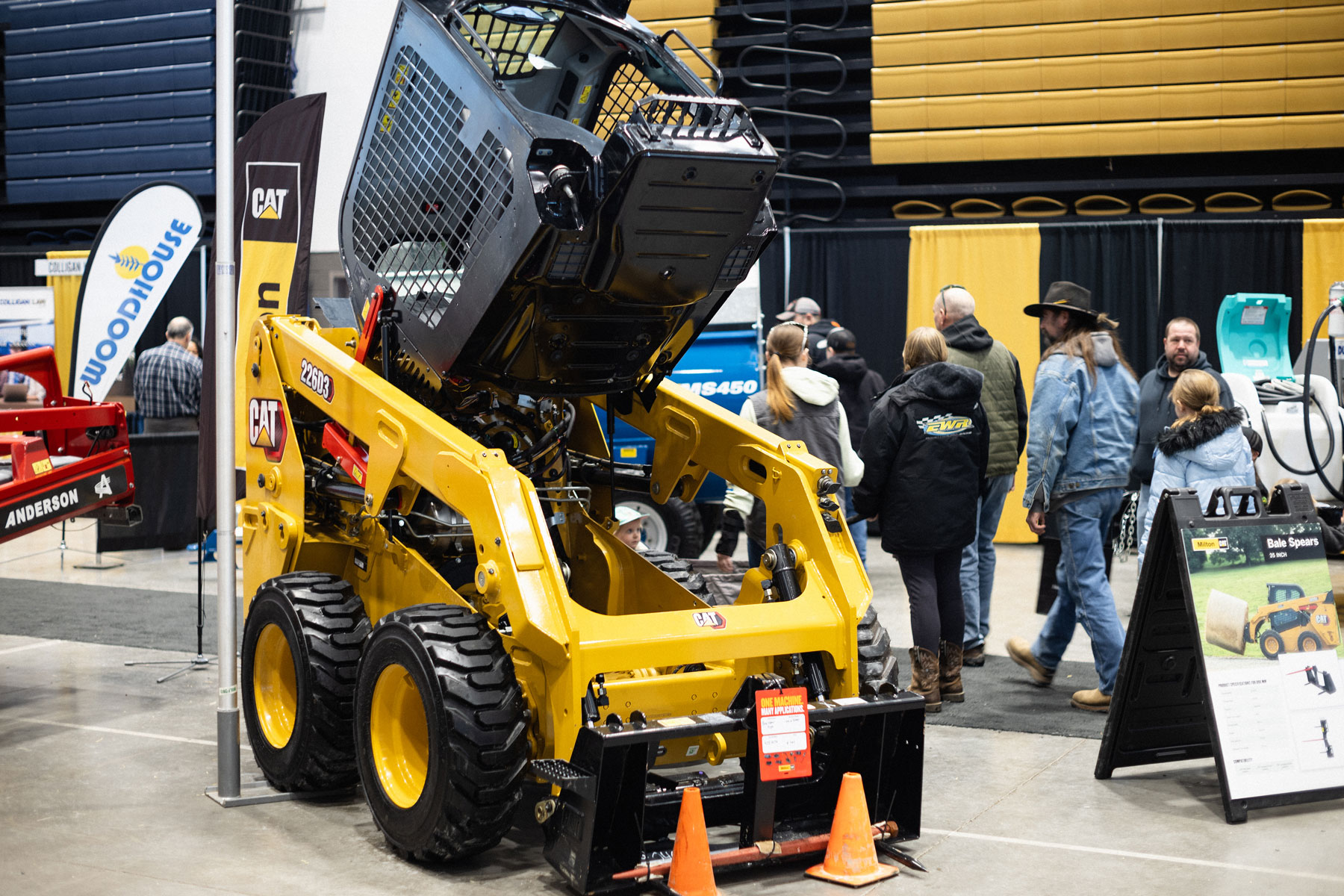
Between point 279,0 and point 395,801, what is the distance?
10.8 meters

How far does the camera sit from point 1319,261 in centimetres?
1069

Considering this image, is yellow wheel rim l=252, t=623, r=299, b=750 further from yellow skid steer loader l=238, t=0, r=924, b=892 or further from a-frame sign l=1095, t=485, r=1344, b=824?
a-frame sign l=1095, t=485, r=1344, b=824

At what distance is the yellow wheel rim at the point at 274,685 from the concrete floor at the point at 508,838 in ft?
1.01

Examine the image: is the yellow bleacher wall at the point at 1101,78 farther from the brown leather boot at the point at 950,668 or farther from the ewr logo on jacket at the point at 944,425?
the brown leather boot at the point at 950,668

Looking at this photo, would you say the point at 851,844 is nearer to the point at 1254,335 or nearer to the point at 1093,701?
the point at 1093,701

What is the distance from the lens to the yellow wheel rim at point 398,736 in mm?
4477

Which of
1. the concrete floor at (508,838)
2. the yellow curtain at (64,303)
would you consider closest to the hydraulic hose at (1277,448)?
the concrete floor at (508,838)

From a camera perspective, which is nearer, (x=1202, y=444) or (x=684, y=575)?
(x=684, y=575)

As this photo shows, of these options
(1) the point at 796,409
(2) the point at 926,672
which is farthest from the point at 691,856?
(1) the point at 796,409

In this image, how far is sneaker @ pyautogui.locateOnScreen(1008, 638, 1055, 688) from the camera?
263 inches

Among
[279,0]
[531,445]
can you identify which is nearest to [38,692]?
[531,445]

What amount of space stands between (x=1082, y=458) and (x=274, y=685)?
362 centimetres

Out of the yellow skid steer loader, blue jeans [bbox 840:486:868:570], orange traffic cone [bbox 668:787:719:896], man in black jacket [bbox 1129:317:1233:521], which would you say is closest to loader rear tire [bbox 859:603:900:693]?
the yellow skid steer loader

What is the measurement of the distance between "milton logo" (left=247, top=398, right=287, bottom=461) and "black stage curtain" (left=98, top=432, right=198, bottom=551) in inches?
217
